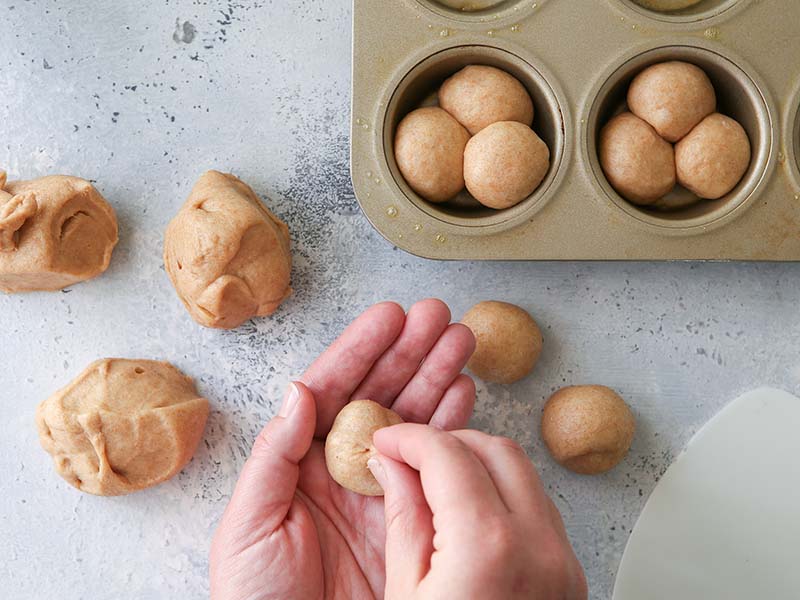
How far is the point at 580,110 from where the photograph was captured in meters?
2.15

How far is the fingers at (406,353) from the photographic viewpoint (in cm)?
214

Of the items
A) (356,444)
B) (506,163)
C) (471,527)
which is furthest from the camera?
(506,163)

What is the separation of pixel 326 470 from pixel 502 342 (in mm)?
680

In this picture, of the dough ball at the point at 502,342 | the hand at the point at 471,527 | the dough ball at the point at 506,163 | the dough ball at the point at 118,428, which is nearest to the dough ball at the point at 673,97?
the dough ball at the point at 506,163

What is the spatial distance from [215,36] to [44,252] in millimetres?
932

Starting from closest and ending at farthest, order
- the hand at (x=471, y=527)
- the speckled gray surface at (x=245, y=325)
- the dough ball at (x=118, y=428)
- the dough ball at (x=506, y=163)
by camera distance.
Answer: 1. the hand at (x=471, y=527)
2. the dough ball at (x=506, y=163)
3. the dough ball at (x=118, y=428)
4. the speckled gray surface at (x=245, y=325)

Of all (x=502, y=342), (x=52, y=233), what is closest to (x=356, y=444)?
(x=502, y=342)

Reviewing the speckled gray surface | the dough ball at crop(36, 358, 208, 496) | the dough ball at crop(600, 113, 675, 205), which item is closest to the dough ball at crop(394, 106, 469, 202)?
the speckled gray surface

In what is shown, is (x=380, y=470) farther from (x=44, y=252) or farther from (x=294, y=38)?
(x=294, y=38)

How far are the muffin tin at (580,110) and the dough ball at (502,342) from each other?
0.24 m

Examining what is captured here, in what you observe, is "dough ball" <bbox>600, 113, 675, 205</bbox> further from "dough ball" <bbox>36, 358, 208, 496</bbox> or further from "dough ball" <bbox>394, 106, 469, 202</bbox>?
"dough ball" <bbox>36, 358, 208, 496</bbox>

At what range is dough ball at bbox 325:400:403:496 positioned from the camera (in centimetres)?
197

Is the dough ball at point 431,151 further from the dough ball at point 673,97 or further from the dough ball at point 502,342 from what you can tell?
the dough ball at point 673,97

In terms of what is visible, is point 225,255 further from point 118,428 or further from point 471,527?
point 471,527
